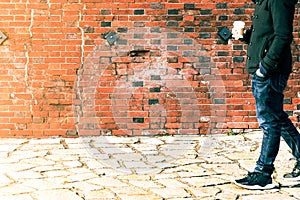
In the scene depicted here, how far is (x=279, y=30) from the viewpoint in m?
3.72

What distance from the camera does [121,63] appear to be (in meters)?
6.12

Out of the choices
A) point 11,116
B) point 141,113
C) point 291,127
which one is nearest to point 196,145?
point 141,113

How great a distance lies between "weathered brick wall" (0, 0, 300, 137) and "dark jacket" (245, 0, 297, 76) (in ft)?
6.69

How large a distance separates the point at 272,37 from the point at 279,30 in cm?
12

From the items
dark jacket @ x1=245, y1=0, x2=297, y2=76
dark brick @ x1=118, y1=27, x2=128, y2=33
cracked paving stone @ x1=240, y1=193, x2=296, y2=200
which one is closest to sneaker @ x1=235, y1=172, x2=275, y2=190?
cracked paving stone @ x1=240, y1=193, x2=296, y2=200

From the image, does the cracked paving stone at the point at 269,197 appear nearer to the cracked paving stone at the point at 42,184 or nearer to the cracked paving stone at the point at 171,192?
the cracked paving stone at the point at 171,192

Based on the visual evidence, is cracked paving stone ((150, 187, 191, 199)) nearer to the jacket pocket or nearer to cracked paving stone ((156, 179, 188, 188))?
cracked paving stone ((156, 179, 188, 188))

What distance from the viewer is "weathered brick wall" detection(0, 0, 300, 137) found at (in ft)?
19.8

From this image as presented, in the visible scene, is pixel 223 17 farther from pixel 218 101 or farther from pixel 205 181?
pixel 205 181

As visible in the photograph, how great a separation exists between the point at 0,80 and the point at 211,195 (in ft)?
10.5

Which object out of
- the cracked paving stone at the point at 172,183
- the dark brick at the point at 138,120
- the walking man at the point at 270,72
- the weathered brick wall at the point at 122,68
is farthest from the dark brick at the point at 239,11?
the cracked paving stone at the point at 172,183

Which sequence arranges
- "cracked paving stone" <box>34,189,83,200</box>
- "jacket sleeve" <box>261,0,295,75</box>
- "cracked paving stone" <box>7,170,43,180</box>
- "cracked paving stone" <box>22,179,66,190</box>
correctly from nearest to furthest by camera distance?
"jacket sleeve" <box>261,0,295,75</box> → "cracked paving stone" <box>34,189,83,200</box> → "cracked paving stone" <box>22,179,66,190</box> → "cracked paving stone" <box>7,170,43,180</box>

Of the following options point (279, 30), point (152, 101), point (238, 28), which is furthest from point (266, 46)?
point (152, 101)

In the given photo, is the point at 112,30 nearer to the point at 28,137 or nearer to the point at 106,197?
the point at 28,137
